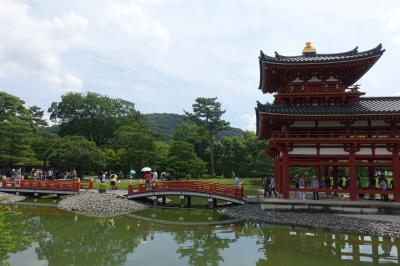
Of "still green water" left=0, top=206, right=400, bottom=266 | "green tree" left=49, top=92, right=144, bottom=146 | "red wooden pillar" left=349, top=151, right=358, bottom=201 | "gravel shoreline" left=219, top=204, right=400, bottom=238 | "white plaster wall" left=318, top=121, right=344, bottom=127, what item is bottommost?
"still green water" left=0, top=206, right=400, bottom=266

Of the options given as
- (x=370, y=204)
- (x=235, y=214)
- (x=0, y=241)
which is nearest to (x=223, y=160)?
(x=235, y=214)

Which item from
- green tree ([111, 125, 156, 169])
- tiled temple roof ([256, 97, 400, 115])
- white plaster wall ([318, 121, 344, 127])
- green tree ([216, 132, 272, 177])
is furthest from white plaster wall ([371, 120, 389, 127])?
green tree ([216, 132, 272, 177])

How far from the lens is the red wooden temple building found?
862 inches

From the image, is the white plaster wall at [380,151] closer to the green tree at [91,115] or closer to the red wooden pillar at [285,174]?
the red wooden pillar at [285,174]

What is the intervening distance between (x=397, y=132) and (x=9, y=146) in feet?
126

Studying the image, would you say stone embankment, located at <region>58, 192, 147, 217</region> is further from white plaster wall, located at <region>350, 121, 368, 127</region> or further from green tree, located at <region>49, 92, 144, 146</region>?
green tree, located at <region>49, 92, 144, 146</region>

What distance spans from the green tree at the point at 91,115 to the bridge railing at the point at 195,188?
4386 centimetres

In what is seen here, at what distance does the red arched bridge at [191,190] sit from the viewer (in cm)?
2756

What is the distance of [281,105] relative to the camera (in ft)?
78.2

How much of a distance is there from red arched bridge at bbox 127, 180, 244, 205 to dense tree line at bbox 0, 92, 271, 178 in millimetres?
16452

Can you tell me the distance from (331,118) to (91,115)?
60.8m

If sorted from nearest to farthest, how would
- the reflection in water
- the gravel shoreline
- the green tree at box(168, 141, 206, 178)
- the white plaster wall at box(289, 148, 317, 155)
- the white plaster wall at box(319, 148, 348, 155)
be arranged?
the reflection in water → the gravel shoreline → the white plaster wall at box(319, 148, 348, 155) → the white plaster wall at box(289, 148, 317, 155) → the green tree at box(168, 141, 206, 178)

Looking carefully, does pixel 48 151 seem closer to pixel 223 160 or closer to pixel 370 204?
pixel 223 160

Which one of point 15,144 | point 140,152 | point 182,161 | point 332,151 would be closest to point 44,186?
point 15,144
